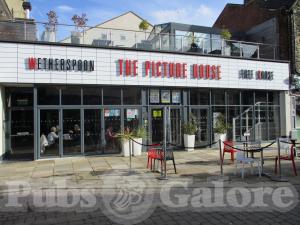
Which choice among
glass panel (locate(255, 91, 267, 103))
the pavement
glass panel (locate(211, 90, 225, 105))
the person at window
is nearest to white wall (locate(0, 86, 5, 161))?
the person at window

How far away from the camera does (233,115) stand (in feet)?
64.1

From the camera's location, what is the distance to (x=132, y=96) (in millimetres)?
16953

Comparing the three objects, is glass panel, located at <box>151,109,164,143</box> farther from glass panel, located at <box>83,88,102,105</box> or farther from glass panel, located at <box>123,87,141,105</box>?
glass panel, located at <box>83,88,102,105</box>

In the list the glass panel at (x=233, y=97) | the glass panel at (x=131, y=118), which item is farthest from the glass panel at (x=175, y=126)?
the glass panel at (x=233, y=97)

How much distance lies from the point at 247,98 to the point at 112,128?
850 centimetres

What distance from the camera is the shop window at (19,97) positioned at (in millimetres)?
16406

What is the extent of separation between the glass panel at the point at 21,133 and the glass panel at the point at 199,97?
825 cm

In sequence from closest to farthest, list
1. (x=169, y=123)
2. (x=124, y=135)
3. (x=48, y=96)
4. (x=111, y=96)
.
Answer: (x=124, y=135), (x=48, y=96), (x=111, y=96), (x=169, y=123)

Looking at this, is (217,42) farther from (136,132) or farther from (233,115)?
(136,132)

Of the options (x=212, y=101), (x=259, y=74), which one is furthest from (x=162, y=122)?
(x=259, y=74)

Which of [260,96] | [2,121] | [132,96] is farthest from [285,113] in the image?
[2,121]

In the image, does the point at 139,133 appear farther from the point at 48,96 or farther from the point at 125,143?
the point at 48,96

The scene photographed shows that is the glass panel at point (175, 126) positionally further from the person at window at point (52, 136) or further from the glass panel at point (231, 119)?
the person at window at point (52, 136)

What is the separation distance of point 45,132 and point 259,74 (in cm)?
1248
